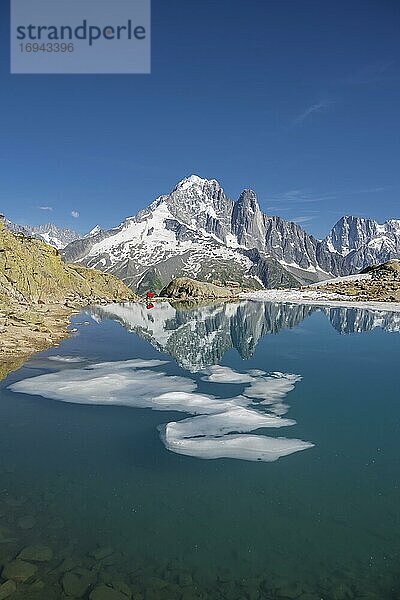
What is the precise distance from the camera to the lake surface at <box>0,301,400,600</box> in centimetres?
1415

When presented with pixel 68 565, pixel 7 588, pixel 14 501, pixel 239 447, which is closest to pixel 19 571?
pixel 7 588

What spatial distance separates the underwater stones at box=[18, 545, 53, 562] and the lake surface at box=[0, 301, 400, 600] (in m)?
0.37

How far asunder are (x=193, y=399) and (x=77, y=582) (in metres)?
18.9

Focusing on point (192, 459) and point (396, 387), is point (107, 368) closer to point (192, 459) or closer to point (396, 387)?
point (192, 459)

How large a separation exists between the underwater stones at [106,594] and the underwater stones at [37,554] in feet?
7.76

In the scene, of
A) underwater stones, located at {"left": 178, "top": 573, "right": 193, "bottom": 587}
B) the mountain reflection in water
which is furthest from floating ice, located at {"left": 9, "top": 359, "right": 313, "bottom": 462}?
underwater stones, located at {"left": 178, "top": 573, "right": 193, "bottom": 587}

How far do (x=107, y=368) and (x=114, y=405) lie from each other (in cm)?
1374

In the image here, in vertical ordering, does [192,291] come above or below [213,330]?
above

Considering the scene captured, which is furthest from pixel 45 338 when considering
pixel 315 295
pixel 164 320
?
pixel 315 295

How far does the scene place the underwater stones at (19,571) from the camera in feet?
44.4

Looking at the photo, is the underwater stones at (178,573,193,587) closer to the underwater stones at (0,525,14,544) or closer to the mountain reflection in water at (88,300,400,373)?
the underwater stones at (0,525,14,544)

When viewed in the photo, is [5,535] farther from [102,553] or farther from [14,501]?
[102,553]

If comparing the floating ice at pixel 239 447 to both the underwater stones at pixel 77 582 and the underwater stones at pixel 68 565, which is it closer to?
the underwater stones at pixel 68 565

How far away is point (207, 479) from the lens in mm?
19828
